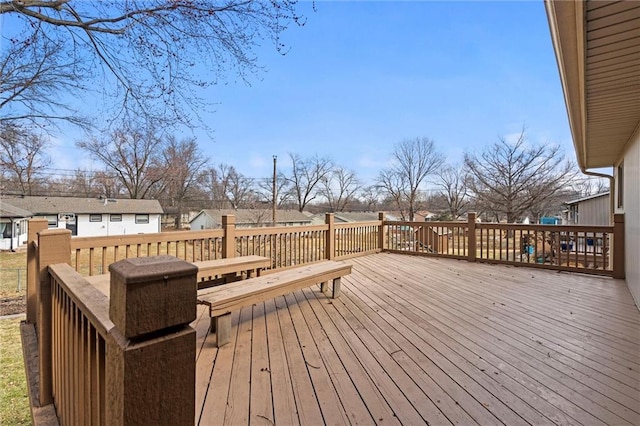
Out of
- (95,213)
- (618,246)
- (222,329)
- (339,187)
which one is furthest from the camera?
(339,187)

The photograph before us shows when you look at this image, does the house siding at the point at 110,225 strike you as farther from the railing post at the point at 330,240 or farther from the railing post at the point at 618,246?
the railing post at the point at 618,246

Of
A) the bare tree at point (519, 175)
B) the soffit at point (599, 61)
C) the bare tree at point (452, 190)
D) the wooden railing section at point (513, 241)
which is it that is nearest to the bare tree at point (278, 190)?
the bare tree at point (452, 190)

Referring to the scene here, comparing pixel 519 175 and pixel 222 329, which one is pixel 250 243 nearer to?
pixel 222 329

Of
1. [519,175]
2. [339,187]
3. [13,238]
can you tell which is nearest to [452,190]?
[519,175]

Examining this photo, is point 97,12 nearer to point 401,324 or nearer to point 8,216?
point 401,324

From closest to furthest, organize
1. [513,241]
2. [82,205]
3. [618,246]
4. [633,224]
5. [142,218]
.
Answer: [633,224] → [618,246] → [513,241] → [82,205] → [142,218]

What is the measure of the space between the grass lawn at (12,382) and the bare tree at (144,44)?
13.2ft

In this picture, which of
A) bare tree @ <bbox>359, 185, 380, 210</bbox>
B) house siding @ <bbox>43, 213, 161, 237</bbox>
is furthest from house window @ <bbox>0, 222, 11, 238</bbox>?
bare tree @ <bbox>359, 185, 380, 210</bbox>

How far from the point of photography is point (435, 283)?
183 inches

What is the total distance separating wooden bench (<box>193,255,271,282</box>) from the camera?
3.48 m

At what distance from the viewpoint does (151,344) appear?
68cm

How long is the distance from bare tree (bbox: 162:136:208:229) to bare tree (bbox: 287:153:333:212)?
9.75 m

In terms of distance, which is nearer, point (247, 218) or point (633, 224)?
point (633, 224)

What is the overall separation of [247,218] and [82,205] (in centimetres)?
1321
